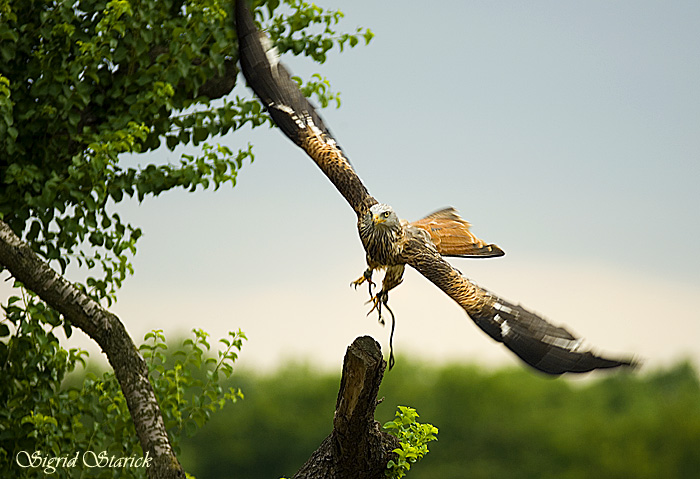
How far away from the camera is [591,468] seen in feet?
50.0

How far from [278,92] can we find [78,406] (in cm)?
173

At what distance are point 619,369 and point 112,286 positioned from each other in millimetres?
2280

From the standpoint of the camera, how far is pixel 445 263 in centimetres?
282

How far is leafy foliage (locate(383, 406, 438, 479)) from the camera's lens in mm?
2939

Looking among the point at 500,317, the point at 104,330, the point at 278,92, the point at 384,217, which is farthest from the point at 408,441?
the point at 278,92

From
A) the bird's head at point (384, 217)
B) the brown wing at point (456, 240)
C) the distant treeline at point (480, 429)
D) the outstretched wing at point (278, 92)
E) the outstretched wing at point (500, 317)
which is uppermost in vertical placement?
the distant treeline at point (480, 429)

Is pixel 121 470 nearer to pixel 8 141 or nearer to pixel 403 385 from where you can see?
pixel 8 141

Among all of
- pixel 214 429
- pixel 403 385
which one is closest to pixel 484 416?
pixel 403 385

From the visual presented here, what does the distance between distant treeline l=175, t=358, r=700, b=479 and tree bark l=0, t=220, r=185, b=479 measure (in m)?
12.2

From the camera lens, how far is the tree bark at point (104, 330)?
9.51 feet

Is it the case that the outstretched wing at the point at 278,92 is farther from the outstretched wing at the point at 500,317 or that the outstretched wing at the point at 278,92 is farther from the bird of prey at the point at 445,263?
the outstretched wing at the point at 500,317

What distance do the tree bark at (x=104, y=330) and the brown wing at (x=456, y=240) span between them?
1.21 metres

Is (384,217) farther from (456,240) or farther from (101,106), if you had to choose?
(101,106)

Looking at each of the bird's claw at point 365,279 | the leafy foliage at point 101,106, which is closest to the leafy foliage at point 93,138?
the leafy foliage at point 101,106
